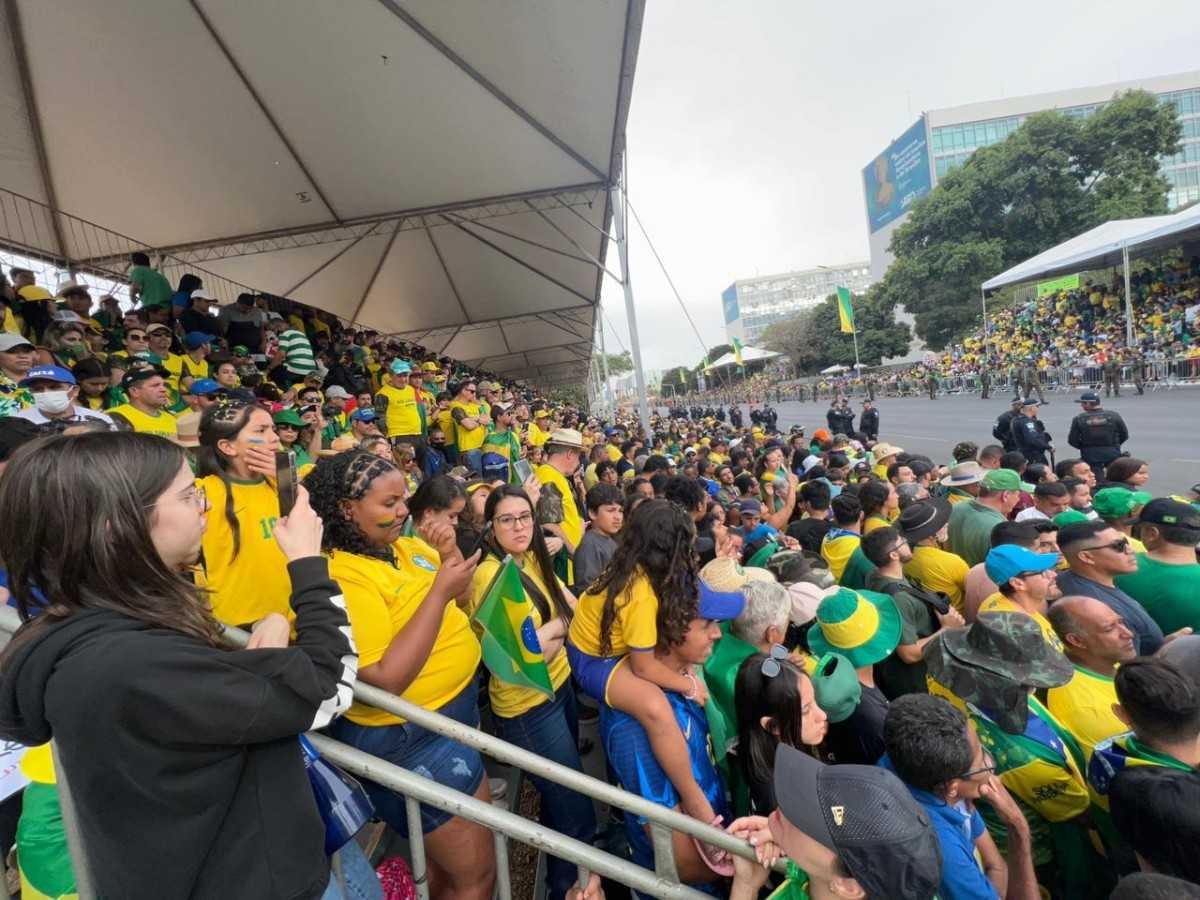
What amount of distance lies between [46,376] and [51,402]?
0.55ft

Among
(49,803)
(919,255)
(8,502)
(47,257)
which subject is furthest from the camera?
(919,255)

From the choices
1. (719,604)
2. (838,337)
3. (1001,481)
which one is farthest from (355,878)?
(838,337)

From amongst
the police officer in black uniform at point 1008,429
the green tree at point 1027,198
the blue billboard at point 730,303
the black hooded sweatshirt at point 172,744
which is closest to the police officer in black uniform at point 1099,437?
the police officer in black uniform at point 1008,429

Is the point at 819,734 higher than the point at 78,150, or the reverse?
the point at 78,150

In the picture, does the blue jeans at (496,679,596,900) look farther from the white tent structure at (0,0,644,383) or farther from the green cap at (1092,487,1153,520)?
the white tent structure at (0,0,644,383)

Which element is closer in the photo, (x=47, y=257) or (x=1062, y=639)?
(x=1062, y=639)

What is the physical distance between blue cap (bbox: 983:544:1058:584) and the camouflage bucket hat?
1.99 feet

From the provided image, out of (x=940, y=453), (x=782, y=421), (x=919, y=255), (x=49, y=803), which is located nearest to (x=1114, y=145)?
(x=919, y=255)

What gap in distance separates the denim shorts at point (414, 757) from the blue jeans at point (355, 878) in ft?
0.58

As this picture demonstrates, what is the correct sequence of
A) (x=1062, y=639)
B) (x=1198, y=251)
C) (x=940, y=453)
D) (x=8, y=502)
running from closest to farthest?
1. (x=8, y=502)
2. (x=1062, y=639)
3. (x=940, y=453)
4. (x=1198, y=251)

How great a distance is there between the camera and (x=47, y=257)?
344 inches

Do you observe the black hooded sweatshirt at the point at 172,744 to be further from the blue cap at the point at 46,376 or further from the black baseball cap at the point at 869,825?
the blue cap at the point at 46,376

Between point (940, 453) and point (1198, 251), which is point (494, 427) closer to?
point (940, 453)

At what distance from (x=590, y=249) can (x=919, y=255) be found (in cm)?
3616
